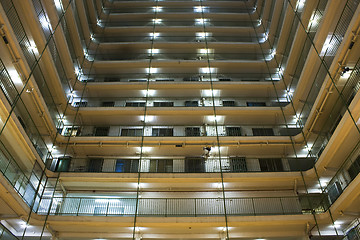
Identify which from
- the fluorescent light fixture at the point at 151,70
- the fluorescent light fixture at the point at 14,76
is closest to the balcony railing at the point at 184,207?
the fluorescent light fixture at the point at 14,76

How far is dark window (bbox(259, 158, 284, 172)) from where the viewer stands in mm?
13548

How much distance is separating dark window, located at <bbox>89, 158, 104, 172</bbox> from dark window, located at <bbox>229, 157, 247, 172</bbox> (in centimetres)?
595

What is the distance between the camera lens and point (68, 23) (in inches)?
590

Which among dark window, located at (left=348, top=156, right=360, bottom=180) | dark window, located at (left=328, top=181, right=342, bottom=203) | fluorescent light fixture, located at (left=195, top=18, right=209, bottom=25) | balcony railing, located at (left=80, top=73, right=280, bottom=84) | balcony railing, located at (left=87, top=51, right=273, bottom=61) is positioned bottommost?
dark window, located at (left=328, top=181, right=342, bottom=203)

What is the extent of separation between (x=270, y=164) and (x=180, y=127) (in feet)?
15.3

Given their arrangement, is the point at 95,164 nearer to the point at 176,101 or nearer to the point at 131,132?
the point at 131,132

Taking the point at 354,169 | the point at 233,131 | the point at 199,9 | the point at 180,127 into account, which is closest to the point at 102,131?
the point at 180,127

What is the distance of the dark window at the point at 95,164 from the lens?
13711 mm

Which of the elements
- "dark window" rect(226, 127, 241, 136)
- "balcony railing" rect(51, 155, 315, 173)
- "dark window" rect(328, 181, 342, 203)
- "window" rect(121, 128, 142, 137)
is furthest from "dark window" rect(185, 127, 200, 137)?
"dark window" rect(328, 181, 342, 203)

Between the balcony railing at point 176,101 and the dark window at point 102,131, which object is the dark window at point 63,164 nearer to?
the dark window at point 102,131

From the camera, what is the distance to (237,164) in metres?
13.8

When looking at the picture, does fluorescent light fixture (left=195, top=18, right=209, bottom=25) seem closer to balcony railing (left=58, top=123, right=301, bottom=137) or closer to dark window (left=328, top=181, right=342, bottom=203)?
balcony railing (left=58, top=123, right=301, bottom=137)

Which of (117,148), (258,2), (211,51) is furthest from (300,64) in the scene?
(117,148)

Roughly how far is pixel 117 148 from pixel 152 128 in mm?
2320
